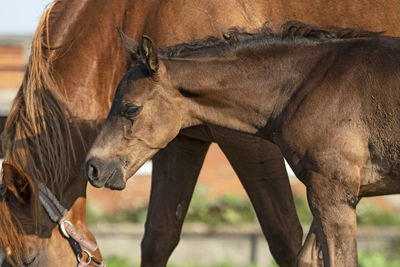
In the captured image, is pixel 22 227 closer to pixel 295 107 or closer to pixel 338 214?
pixel 295 107

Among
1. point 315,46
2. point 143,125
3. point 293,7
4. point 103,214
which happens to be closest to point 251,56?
point 315,46

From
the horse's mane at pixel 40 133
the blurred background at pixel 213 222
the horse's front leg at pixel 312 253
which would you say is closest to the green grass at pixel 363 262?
the blurred background at pixel 213 222

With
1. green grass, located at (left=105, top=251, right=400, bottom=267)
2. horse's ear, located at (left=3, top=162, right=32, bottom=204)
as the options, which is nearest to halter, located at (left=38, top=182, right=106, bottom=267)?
horse's ear, located at (left=3, top=162, right=32, bottom=204)

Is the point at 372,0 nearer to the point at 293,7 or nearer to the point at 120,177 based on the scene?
the point at 293,7

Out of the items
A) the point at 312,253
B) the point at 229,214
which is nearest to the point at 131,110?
the point at 312,253

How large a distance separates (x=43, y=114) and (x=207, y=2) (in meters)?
1.31

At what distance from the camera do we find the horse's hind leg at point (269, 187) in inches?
191

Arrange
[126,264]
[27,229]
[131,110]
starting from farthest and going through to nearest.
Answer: [126,264] → [27,229] → [131,110]

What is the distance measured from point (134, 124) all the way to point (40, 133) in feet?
3.01

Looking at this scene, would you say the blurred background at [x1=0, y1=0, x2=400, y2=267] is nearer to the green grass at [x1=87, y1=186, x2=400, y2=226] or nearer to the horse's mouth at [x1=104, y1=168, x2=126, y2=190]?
the green grass at [x1=87, y1=186, x2=400, y2=226]

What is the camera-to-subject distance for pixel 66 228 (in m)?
4.65

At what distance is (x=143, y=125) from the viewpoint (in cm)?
402

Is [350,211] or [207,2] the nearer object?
[350,211]

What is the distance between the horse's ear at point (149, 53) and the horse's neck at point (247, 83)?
0.45 ft
